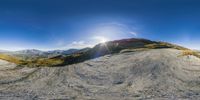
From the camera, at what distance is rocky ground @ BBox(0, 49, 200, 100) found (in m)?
30.4

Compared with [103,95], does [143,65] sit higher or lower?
higher

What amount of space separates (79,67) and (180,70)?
47.2 feet

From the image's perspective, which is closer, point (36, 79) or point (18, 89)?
point (18, 89)

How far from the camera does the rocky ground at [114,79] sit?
99.8ft

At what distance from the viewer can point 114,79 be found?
36656 millimetres

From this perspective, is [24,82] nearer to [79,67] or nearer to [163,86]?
[79,67]

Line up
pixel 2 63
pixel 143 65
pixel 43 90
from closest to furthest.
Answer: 1. pixel 43 90
2. pixel 143 65
3. pixel 2 63

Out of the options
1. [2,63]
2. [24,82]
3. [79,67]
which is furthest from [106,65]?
[2,63]

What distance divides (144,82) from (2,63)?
26.9 metres

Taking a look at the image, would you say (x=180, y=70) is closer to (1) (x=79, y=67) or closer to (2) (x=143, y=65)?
(2) (x=143, y=65)

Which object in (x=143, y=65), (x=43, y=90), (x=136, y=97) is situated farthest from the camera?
(x=143, y=65)

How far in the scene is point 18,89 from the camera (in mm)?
33312

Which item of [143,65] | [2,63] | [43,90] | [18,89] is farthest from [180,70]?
[2,63]

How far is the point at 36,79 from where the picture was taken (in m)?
38.1
